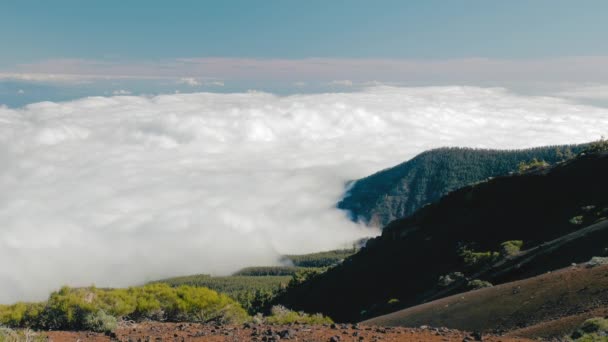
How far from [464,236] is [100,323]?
1809 inches

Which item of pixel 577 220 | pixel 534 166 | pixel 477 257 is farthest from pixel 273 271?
pixel 577 220

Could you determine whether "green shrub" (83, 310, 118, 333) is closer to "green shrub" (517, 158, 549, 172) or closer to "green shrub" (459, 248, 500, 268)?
"green shrub" (459, 248, 500, 268)

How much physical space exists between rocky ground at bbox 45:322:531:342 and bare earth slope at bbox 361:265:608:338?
3112mm

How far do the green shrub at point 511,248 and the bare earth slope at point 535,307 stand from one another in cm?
1783

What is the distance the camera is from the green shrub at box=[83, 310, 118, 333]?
1717cm

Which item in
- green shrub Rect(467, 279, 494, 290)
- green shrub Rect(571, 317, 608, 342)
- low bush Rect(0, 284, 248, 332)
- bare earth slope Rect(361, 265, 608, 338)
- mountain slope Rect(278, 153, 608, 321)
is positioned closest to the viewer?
green shrub Rect(571, 317, 608, 342)

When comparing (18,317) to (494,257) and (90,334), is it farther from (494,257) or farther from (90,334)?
(494,257)

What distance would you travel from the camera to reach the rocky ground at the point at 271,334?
1392 centimetres

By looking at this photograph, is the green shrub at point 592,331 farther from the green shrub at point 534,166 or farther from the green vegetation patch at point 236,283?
the green vegetation patch at point 236,283

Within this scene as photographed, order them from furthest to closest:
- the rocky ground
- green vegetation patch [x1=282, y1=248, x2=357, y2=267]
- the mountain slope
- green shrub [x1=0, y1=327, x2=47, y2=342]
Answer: green vegetation patch [x1=282, y1=248, x2=357, y2=267] → the mountain slope → the rocky ground → green shrub [x1=0, y1=327, x2=47, y2=342]

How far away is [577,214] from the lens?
44688mm

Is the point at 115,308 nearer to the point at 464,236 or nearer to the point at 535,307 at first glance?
the point at 535,307

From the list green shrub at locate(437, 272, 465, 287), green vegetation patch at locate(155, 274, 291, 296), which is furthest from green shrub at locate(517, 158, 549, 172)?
green vegetation patch at locate(155, 274, 291, 296)

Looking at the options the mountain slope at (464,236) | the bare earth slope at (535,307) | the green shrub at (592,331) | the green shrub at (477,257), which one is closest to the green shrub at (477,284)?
the mountain slope at (464,236)
